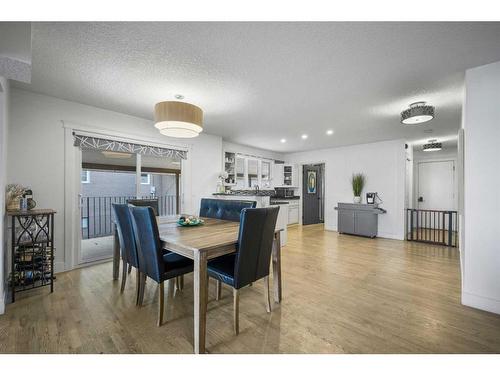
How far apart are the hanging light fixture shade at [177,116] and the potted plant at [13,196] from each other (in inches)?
70.9

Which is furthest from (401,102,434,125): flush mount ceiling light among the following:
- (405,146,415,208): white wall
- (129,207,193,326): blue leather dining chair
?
(129,207,193,326): blue leather dining chair

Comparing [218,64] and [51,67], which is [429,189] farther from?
[51,67]

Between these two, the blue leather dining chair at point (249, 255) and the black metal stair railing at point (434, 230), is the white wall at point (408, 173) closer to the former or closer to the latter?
the black metal stair railing at point (434, 230)

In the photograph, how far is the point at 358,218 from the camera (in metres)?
5.25

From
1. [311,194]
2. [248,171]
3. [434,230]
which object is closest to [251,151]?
[248,171]

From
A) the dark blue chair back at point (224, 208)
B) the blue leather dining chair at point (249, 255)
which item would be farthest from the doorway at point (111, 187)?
the blue leather dining chair at point (249, 255)

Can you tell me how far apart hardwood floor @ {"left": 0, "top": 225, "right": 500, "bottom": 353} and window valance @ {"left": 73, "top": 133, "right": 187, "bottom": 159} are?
1.79 metres

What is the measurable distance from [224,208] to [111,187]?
8.78 feet

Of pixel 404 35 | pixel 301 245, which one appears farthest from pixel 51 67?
pixel 301 245

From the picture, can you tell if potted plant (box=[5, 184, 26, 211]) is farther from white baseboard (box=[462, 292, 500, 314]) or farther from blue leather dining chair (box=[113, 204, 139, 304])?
white baseboard (box=[462, 292, 500, 314])

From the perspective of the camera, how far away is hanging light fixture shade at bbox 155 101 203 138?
2107 millimetres

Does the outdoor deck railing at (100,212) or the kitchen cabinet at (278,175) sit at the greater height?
the kitchen cabinet at (278,175)

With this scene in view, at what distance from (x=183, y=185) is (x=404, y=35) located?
3842 millimetres

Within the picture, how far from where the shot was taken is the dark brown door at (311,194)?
280 inches
